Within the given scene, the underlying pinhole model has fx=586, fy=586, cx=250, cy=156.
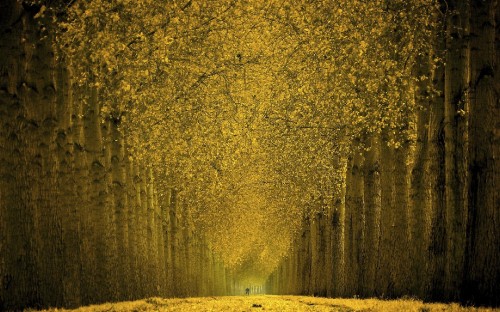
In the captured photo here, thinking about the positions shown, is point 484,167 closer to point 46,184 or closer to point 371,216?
point 371,216

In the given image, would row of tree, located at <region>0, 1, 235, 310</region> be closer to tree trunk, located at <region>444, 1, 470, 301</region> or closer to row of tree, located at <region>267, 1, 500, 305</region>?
row of tree, located at <region>267, 1, 500, 305</region>

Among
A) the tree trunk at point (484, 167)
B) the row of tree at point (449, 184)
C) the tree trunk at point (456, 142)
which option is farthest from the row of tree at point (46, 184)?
the tree trunk at point (484, 167)

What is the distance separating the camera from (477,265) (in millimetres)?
12039

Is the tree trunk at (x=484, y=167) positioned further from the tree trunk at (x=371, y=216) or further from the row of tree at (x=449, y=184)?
the tree trunk at (x=371, y=216)

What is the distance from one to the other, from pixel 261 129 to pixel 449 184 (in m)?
15.3

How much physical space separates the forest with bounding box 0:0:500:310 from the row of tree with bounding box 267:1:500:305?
0.13 feet

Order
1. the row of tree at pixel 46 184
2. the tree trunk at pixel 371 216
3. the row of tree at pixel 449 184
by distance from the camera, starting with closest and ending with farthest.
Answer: the row of tree at pixel 449 184 → the row of tree at pixel 46 184 → the tree trunk at pixel 371 216

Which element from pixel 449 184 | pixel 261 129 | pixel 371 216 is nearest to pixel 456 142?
pixel 449 184

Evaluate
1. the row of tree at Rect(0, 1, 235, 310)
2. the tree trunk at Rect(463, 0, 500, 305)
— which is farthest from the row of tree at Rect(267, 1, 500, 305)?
the row of tree at Rect(0, 1, 235, 310)

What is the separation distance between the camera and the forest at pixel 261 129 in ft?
42.6

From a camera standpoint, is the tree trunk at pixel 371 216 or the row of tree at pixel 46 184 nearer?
the row of tree at pixel 46 184

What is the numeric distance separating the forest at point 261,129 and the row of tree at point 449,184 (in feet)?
0.13

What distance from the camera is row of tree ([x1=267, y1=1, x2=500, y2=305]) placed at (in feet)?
39.4

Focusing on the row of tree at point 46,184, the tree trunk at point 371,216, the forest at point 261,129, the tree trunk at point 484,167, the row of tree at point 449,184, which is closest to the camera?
the tree trunk at point 484,167
